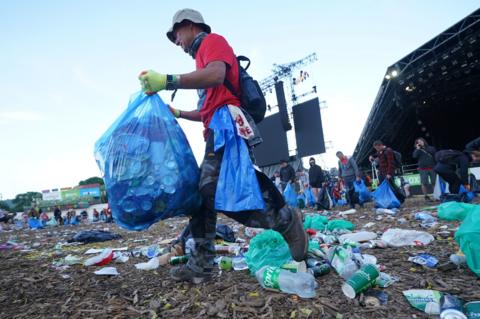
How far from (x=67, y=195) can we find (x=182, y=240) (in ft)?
186

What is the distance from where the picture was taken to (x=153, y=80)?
1749 millimetres

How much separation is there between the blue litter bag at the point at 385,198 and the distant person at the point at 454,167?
112 cm

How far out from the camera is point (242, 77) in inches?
80.5

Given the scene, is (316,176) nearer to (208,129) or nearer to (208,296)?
(208,129)

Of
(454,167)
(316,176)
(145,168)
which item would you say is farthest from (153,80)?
(316,176)

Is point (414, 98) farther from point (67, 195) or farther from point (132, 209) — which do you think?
point (67, 195)

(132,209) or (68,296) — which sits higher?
(132,209)

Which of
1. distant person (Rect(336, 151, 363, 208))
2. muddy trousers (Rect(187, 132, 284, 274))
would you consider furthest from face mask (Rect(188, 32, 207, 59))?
distant person (Rect(336, 151, 363, 208))

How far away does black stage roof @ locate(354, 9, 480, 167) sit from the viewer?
11.8 meters

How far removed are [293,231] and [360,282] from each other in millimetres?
486

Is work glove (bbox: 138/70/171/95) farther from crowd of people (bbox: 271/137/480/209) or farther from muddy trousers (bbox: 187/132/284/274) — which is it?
crowd of people (bbox: 271/137/480/209)

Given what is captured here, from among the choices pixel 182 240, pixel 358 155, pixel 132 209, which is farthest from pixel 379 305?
pixel 358 155

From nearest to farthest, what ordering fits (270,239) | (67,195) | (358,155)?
(270,239) → (358,155) → (67,195)

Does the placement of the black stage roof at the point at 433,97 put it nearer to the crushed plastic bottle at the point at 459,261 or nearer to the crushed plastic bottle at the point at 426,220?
the crushed plastic bottle at the point at 426,220
